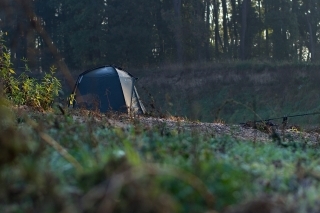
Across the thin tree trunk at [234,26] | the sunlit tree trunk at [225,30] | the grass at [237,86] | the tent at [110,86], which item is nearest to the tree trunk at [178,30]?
the grass at [237,86]

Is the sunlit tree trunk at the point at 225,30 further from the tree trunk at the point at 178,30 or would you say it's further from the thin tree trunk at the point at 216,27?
the tree trunk at the point at 178,30

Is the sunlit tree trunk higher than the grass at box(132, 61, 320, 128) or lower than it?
higher

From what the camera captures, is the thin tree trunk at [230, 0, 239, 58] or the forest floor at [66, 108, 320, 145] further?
the thin tree trunk at [230, 0, 239, 58]

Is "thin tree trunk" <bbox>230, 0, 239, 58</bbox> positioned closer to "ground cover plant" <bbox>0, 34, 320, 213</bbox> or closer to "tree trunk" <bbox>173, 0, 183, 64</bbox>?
"tree trunk" <bbox>173, 0, 183, 64</bbox>

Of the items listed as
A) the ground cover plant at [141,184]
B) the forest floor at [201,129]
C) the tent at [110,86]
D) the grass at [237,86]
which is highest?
the ground cover plant at [141,184]

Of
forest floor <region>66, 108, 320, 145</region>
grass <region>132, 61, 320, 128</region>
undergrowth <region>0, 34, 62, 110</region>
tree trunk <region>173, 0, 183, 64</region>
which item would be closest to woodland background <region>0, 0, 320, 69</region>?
tree trunk <region>173, 0, 183, 64</region>

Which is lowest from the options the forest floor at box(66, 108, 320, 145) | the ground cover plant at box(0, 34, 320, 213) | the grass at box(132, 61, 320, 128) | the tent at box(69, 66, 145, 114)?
the grass at box(132, 61, 320, 128)

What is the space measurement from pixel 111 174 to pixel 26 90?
9.51 m

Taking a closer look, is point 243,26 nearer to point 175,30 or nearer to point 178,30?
point 178,30

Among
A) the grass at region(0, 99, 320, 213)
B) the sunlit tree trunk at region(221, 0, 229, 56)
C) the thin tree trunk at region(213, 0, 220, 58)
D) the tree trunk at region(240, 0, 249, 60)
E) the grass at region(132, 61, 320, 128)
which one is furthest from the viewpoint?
the sunlit tree trunk at region(221, 0, 229, 56)

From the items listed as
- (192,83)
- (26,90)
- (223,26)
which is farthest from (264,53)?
(26,90)

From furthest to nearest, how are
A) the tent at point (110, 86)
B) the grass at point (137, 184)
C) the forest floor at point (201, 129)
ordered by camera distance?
the tent at point (110, 86), the forest floor at point (201, 129), the grass at point (137, 184)

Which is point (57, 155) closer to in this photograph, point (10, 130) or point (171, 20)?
point (10, 130)

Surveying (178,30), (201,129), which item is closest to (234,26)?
(178,30)
